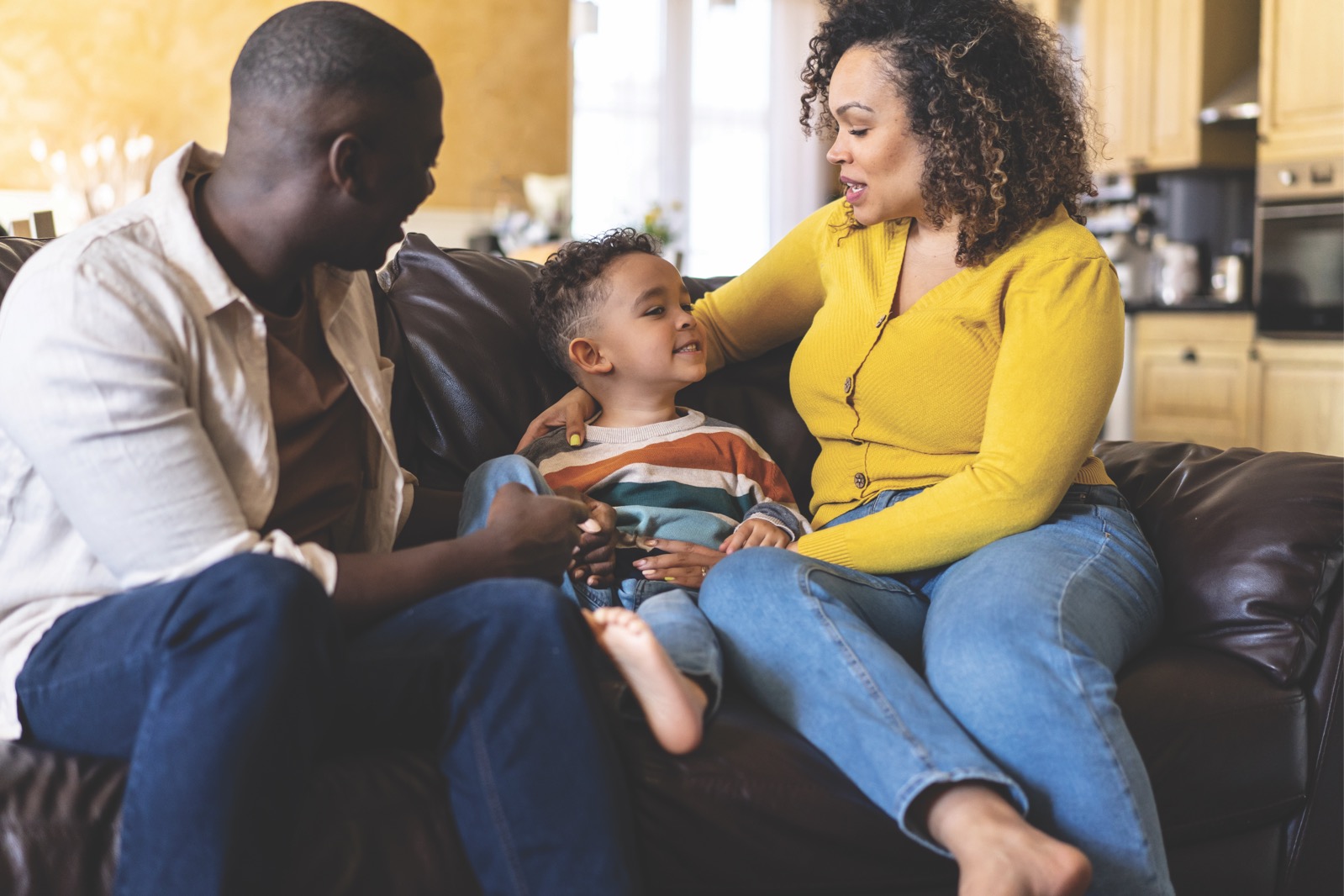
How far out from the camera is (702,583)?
57.2 inches

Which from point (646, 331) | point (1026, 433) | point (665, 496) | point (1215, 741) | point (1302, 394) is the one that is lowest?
point (1215, 741)

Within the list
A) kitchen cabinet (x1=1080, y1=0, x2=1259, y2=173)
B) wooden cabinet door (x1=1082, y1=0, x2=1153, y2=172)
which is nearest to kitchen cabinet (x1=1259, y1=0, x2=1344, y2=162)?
kitchen cabinet (x1=1080, y1=0, x2=1259, y2=173)

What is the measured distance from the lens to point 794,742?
123 cm

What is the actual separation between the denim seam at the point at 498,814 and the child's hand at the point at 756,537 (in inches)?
21.6

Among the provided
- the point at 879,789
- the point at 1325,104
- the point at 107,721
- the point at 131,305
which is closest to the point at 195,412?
the point at 131,305

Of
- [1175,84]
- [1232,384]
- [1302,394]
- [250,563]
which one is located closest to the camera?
[250,563]

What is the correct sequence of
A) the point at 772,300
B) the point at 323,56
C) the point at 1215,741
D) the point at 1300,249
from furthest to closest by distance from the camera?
the point at 1300,249, the point at 772,300, the point at 1215,741, the point at 323,56

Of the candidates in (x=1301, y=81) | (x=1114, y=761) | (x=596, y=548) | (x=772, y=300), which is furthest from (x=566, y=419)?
(x=1301, y=81)

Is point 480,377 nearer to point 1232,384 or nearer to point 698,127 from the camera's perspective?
point 1232,384

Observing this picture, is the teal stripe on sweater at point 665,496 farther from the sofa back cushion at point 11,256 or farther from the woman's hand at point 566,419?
the sofa back cushion at point 11,256

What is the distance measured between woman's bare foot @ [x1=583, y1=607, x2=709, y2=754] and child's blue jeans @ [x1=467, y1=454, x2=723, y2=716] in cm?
7

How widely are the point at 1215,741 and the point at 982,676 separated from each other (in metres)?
0.35

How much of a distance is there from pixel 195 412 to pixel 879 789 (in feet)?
2.40

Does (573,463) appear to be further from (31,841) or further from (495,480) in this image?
(31,841)
